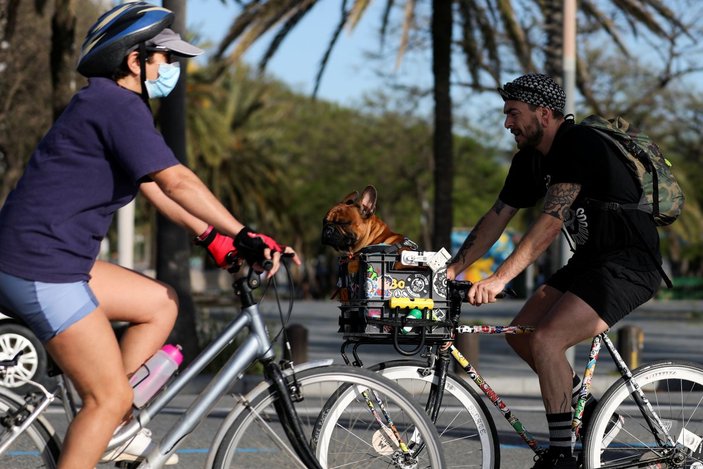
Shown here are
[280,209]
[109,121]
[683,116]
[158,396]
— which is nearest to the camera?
[109,121]

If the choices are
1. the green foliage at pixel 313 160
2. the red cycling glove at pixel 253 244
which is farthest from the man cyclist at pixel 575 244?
the green foliage at pixel 313 160

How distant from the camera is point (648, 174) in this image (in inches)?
188

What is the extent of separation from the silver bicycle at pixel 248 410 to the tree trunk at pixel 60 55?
12.3 metres

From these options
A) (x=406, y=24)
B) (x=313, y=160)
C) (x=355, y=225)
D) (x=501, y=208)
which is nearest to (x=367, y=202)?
(x=355, y=225)

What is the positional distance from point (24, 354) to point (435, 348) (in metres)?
6.84

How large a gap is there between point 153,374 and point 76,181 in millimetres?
729

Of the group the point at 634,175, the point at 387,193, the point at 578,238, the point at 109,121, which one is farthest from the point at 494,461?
the point at 387,193

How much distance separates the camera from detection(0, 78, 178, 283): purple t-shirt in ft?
12.1

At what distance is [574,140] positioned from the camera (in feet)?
15.6

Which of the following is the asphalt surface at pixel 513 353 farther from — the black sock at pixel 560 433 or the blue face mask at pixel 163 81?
the blue face mask at pixel 163 81

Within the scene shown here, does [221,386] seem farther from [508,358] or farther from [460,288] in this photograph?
[508,358]

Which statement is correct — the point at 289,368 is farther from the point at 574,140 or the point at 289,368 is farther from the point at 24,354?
the point at 24,354

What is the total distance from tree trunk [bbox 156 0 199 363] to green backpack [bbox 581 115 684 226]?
7.27m

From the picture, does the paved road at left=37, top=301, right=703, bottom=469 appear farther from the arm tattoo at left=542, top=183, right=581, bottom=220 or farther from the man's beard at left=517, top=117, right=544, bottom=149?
the man's beard at left=517, top=117, right=544, bottom=149
